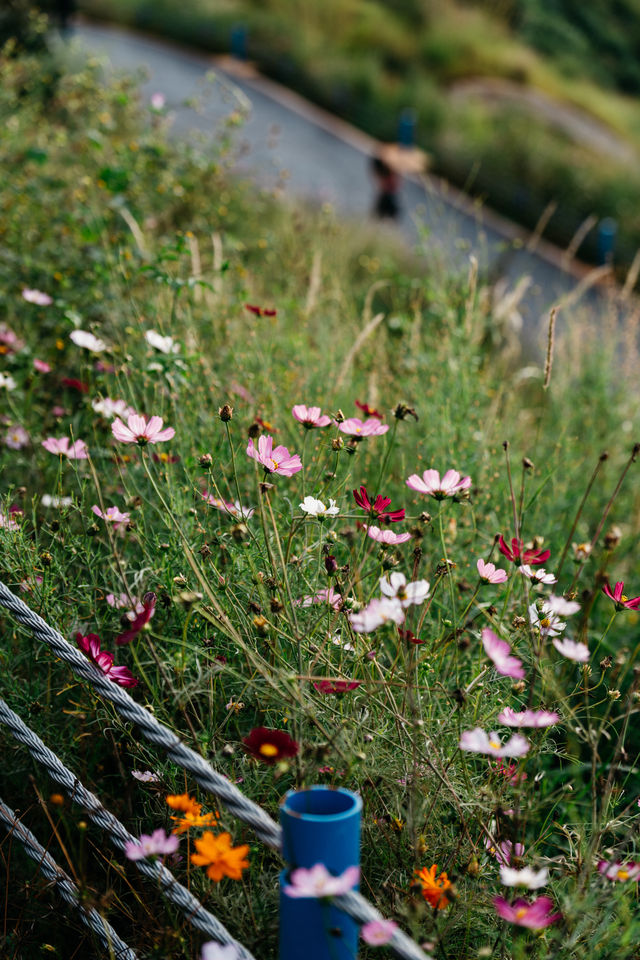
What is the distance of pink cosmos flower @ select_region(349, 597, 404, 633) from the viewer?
1.35 metres

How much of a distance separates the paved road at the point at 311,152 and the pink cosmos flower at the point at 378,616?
22.0 ft

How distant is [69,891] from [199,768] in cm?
51

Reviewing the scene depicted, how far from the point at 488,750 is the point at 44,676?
4.04 feet

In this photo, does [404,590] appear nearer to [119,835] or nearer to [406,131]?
[119,835]

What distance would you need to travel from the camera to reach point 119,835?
4.70ft

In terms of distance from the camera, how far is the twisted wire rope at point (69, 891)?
1.38 meters

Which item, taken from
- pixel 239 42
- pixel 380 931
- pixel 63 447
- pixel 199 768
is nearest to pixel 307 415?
pixel 63 447

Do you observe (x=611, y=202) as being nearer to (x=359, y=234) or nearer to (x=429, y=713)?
(x=359, y=234)

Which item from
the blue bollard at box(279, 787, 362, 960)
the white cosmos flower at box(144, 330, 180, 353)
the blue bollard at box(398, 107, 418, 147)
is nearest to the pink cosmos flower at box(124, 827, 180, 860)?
the blue bollard at box(279, 787, 362, 960)

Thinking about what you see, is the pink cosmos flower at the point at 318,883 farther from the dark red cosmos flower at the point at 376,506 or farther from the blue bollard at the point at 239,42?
the blue bollard at the point at 239,42

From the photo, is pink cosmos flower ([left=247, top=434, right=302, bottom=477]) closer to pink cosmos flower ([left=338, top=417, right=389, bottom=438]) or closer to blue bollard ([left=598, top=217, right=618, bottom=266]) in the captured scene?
pink cosmos flower ([left=338, top=417, right=389, bottom=438])

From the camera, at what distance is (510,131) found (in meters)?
14.5

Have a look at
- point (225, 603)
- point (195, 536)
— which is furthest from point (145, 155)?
point (225, 603)

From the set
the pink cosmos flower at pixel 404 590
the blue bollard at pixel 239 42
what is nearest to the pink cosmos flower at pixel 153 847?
the pink cosmos flower at pixel 404 590
